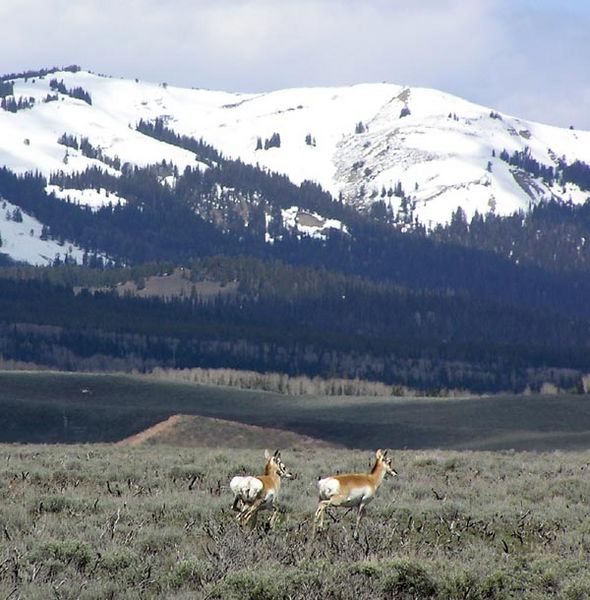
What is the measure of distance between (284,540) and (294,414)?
5762 centimetres

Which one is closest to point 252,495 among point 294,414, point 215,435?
point 215,435

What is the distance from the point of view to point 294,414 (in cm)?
7744

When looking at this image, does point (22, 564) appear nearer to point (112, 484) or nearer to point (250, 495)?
point (250, 495)

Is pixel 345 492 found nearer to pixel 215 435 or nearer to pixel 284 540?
pixel 284 540

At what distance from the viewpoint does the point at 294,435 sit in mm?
67750

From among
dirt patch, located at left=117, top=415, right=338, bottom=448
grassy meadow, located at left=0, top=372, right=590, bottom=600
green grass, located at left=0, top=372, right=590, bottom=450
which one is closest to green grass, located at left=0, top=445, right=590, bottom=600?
grassy meadow, located at left=0, top=372, right=590, bottom=600

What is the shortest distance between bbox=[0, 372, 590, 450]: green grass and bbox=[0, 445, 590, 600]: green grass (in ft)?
99.3

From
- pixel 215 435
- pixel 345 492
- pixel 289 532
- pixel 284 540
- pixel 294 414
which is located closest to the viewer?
pixel 284 540

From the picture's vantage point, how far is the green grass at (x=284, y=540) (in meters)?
16.9

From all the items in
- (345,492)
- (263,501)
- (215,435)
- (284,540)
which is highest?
(345,492)

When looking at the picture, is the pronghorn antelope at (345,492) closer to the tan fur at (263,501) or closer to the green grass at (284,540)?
the green grass at (284,540)

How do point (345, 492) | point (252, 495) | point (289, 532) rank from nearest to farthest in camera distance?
point (252, 495), point (289, 532), point (345, 492)

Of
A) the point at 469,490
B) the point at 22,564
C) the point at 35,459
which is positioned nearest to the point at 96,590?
the point at 22,564

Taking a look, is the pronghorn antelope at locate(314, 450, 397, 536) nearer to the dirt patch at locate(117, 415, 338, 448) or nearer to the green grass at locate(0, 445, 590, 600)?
the green grass at locate(0, 445, 590, 600)
